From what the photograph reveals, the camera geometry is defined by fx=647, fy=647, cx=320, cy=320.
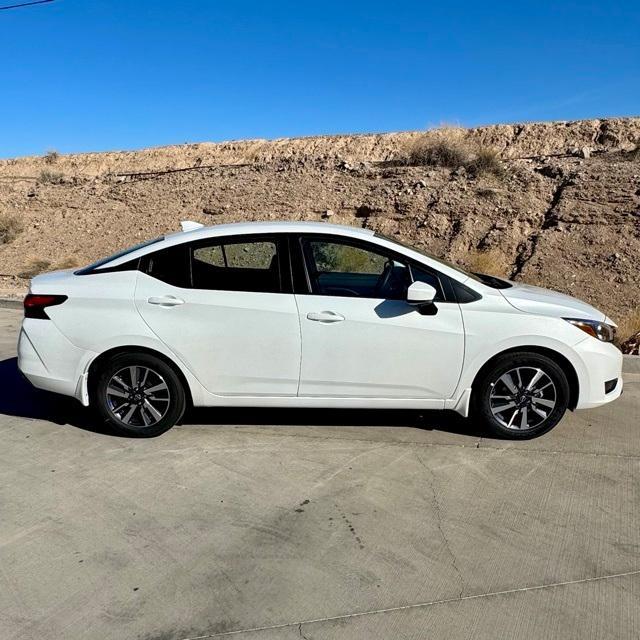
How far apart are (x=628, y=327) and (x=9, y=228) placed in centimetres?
1908

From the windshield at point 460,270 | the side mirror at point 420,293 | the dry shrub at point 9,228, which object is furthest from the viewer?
the dry shrub at point 9,228

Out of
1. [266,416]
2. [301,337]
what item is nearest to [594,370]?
[301,337]

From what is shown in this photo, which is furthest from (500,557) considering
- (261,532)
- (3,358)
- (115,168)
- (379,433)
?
(115,168)

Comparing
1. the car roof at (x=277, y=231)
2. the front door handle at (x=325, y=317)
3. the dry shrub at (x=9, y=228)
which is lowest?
the front door handle at (x=325, y=317)

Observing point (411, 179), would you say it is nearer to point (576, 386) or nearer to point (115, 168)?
point (576, 386)

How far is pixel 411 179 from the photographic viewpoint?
17500 millimetres

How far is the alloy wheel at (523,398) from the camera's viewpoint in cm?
498

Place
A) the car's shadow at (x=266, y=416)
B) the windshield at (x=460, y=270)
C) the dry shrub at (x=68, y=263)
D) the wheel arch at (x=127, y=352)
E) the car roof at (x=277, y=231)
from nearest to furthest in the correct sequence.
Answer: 1. the wheel arch at (x=127, y=352)
2. the car roof at (x=277, y=231)
3. the windshield at (x=460, y=270)
4. the car's shadow at (x=266, y=416)
5. the dry shrub at (x=68, y=263)

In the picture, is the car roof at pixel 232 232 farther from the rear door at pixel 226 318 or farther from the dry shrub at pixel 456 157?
the dry shrub at pixel 456 157

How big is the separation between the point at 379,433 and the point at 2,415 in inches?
131

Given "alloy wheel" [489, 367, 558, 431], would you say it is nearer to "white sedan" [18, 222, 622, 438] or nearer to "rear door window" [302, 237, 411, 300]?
"white sedan" [18, 222, 622, 438]

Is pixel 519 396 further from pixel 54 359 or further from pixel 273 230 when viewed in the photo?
pixel 54 359

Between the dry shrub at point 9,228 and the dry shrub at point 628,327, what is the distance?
18.5 metres

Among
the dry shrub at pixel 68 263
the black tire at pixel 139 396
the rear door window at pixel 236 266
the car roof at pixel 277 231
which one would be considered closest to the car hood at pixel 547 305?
the car roof at pixel 277 231
